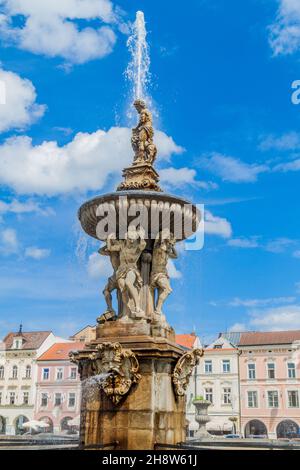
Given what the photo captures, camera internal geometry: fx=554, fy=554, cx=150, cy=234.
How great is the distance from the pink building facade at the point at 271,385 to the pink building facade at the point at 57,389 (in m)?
15.1

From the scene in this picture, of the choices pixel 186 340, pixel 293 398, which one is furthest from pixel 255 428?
pixel 186 340

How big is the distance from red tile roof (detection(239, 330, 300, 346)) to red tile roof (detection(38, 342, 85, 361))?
1546 cm

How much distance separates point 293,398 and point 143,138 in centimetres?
4190

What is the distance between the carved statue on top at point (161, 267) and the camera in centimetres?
1003

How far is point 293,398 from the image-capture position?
48.0 meters

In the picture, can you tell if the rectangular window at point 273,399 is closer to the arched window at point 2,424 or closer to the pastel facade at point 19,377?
the pastel facade at point 19,377

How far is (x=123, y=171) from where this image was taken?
36.9ft

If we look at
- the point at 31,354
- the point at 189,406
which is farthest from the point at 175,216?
the point at 31,354

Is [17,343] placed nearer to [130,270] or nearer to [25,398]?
[25,398]

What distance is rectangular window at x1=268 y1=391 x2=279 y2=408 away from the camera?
159ft

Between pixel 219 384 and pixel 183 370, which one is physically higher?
pixel 219 384

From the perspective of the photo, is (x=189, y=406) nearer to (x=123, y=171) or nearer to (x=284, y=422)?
(x=284, y=422)

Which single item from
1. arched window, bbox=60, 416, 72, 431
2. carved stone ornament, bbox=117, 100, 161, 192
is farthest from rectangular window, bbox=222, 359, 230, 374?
carved stone ornament, bbox=117, 100, 161, 192

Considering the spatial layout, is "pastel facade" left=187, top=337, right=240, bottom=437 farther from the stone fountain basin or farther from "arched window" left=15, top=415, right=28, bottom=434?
the stone fountain basin
